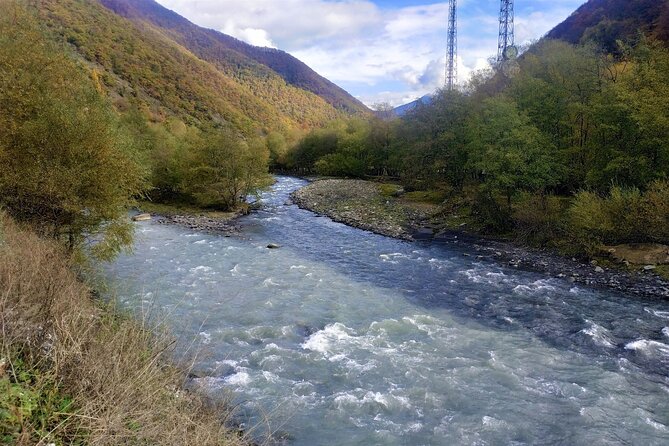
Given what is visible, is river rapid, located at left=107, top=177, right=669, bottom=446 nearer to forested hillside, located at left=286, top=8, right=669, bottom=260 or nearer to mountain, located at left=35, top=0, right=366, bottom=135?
forested hillside, located at left=286, top=8, right=669, bottom=260

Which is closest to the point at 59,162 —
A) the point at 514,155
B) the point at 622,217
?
the point at 514,155

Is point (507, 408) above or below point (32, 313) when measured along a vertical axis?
below

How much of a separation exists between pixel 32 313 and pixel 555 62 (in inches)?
1432

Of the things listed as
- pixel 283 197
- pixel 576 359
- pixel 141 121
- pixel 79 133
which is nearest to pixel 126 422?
pixel 576 359

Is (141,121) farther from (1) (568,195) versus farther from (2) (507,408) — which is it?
(2) (507,408)

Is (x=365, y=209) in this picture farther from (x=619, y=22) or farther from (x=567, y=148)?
(x=619, y=22)

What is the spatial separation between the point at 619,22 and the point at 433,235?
54.4m

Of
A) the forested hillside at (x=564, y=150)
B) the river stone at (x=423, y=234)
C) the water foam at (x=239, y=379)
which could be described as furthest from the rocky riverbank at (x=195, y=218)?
the water foam at (x=239, y=379)

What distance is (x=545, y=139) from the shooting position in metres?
29.0

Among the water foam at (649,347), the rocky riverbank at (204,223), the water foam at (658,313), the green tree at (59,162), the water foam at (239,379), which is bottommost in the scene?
the water foam at (649,347)

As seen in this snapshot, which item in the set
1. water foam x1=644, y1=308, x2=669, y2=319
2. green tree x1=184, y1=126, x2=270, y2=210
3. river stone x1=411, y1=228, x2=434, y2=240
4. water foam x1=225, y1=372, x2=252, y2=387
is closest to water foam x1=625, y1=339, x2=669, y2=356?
water foam x1=644, y1=308, x2=669, y2=319

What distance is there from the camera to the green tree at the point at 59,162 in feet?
50.8

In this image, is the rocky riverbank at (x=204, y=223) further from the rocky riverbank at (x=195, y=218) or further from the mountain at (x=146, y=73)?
the mountain at (x=146, y=73)

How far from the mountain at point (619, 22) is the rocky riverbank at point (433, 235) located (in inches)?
1252
